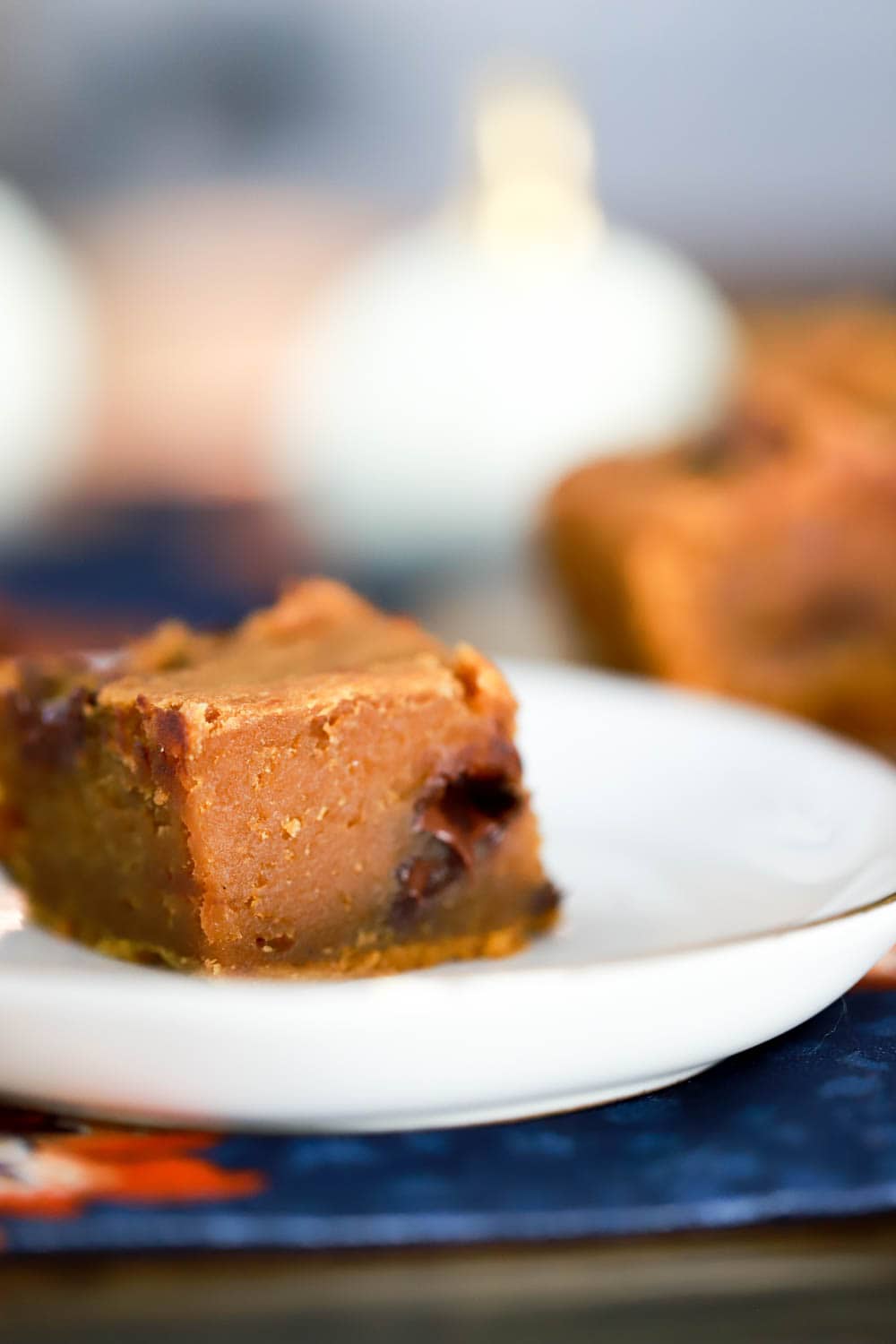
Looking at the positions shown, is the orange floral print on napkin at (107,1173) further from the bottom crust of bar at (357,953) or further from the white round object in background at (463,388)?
the white round object in background at (463,388)

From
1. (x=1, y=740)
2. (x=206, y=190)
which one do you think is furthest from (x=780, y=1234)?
(x=206, y=190)

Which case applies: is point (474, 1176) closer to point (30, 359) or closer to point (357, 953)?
point (357, 953)

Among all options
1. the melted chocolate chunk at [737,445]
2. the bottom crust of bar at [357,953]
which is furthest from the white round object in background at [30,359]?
the bottom crust of bar at [357,953]

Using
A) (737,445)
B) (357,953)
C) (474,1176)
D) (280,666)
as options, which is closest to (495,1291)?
(474,1176)

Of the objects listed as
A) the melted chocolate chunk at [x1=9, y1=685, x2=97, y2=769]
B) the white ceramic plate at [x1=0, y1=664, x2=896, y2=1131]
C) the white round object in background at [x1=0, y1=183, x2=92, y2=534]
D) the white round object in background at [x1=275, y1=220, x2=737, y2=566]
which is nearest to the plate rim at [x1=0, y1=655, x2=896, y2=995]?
the white ceramic plate at [x1=0, y1=664, x2=896, y2=1131]

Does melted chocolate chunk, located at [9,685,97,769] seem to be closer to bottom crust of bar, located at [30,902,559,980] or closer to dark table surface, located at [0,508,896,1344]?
bottom crust of bar, located at [30,902,559,980]

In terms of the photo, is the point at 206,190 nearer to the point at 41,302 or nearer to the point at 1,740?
the point at 41,302
